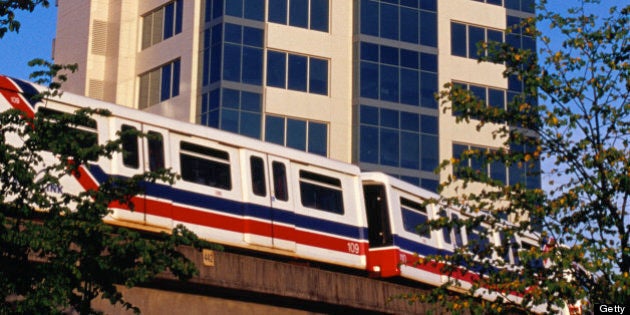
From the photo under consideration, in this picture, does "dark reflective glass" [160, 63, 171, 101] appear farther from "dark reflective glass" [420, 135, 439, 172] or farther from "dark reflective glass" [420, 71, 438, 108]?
"dark reflective glass" [420, 135, 439, 172]

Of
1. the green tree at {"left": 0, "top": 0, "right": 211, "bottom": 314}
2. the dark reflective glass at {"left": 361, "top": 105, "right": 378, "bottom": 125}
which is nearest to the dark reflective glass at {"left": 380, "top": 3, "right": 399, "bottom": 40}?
the dark reflective glass at {"left": 361, "top": 105, "right": 378, "bottom": 125}

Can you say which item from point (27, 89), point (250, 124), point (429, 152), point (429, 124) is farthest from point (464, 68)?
point (27, 89)

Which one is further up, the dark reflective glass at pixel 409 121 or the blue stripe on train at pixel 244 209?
the dark reflective glass at pixel 409 121

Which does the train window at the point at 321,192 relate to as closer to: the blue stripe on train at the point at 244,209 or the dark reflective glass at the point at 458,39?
the blue stripe on train at the point at 244,209

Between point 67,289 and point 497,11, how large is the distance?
41.7 m

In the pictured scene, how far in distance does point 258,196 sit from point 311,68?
2711cm

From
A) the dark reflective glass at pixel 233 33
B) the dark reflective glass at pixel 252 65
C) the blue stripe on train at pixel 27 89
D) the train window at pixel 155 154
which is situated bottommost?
the train window at pixel 155 154

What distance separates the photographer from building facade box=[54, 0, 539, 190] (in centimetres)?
4825

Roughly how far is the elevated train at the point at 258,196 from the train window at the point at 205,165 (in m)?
0.02

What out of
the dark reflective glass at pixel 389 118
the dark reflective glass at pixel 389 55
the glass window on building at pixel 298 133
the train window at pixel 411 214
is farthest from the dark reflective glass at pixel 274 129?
the train window at pixel 411 214

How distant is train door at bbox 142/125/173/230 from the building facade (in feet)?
83.1

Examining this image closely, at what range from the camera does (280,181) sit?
2411 cm

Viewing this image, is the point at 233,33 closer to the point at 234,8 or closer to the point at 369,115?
the point at 234,8

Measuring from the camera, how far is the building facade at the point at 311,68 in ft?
158
